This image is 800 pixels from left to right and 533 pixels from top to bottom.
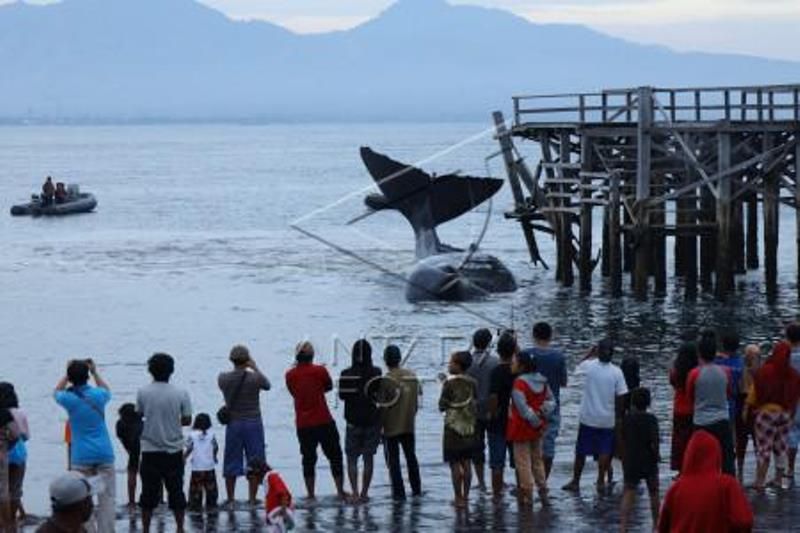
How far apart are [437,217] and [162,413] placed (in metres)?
36.9

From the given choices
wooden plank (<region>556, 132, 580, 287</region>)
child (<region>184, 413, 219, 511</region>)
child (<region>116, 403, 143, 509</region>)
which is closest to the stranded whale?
wooden plank (<region>556, 132, 580, 287</region>)

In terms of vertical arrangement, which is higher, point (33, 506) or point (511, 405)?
point (511, 405)

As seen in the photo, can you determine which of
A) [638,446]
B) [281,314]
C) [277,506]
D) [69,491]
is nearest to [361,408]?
[638,446]

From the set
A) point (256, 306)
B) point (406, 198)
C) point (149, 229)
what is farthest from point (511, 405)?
point (149, 229)

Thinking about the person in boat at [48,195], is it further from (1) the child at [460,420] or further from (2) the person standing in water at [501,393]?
(1) the child at [460,420]

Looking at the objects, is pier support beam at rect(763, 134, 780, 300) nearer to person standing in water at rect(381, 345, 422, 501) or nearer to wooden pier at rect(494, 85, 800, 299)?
wooden pier at rect(494, 85, 800, 299)

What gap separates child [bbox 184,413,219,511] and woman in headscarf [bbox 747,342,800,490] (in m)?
4.79

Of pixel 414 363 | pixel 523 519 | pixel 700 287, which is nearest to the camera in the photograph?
pixel 523 519

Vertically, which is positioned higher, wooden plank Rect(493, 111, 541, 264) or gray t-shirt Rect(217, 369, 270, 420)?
wooden plank Rect(493, 111, 541, 264)

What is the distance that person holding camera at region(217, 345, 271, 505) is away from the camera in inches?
681

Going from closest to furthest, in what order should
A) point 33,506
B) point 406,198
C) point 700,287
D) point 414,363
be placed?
point 33,506 → point 414,363 → point 700,287 → point 406,198

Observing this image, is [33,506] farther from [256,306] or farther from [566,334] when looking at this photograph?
[256,306]

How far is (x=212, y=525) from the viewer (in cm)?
1711

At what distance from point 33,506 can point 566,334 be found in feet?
62.5
